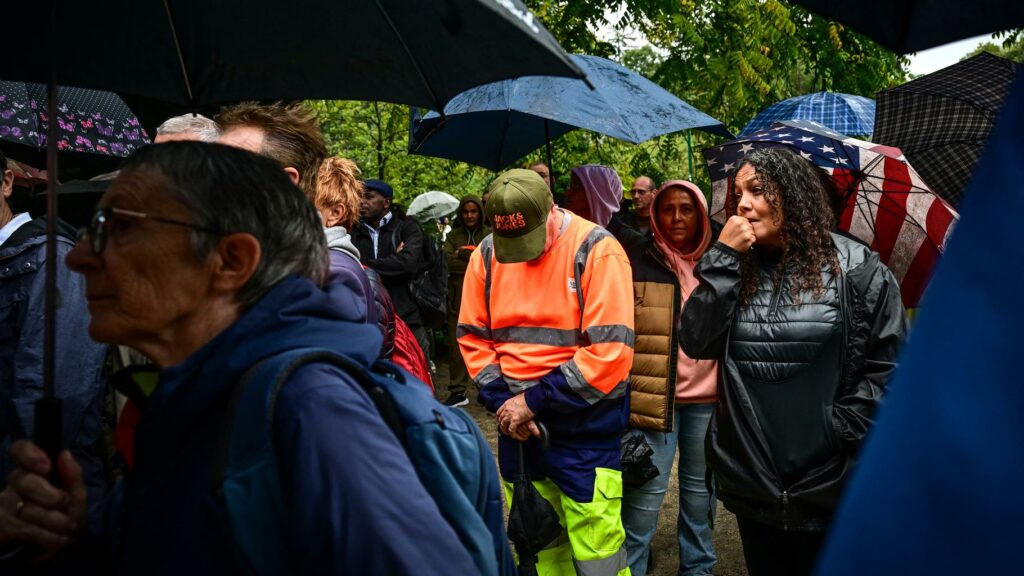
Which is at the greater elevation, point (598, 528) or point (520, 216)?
point (520, 216)

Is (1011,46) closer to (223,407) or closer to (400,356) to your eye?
(400,356)

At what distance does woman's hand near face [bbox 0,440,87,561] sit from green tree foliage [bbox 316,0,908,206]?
6.87 m

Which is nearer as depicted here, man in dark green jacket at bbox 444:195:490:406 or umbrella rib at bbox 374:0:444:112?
umbrella rib at bbox 374:0:444:112

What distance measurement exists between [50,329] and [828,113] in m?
6.66

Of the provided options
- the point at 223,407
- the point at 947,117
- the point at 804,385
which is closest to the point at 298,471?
the point at 223,407

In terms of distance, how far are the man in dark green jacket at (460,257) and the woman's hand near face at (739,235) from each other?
6433 mm

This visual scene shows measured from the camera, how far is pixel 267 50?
2.44 m

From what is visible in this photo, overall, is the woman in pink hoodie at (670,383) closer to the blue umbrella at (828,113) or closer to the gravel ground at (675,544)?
the gravel ground at (675,544)

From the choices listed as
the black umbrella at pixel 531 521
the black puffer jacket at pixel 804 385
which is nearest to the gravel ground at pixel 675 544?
the black umbrella at pixel 531 521

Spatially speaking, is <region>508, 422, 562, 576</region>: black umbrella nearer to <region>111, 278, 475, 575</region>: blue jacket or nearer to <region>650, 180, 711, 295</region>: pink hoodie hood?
<region>650, 180, 711, 295</region>: pink hoodie hood

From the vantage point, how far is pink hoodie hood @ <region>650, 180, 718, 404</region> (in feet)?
15.0

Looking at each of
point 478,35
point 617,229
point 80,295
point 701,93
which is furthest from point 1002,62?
point 701,93

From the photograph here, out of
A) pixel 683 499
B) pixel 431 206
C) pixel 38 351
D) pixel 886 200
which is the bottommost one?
pixel 683 499

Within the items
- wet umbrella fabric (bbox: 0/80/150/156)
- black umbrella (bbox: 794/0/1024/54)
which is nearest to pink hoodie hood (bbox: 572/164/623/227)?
wet umbrella fabric (bbox: 0/80/150/156)
